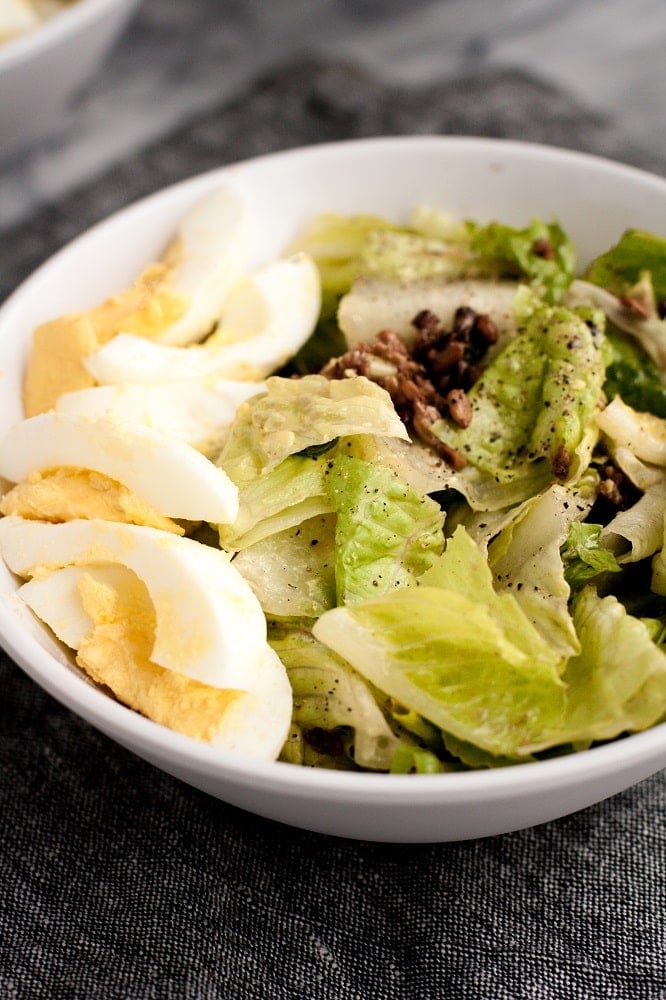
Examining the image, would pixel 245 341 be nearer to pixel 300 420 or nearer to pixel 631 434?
pixel 300 420

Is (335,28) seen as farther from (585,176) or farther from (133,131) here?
(585,176)

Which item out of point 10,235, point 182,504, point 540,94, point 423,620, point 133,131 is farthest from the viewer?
point 133,131

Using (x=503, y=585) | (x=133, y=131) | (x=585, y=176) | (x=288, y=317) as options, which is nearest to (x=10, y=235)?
(x=133, y=131)

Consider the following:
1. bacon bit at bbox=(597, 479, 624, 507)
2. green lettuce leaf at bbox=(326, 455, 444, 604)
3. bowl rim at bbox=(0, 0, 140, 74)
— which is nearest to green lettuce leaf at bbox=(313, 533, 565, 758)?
green lettuce leaf at bbox=(326, 455, 444, 604)

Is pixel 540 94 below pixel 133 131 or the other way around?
below

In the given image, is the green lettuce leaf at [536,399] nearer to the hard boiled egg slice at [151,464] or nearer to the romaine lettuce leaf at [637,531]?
the romaine lettuce leaf at [637,531]

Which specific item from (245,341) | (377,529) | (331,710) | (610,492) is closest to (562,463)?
(610,492)

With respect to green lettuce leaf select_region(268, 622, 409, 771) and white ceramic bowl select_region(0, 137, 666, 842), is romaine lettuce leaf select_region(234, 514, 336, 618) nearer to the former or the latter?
green lettuce leaf select_region(268, 622, 409, 771)
